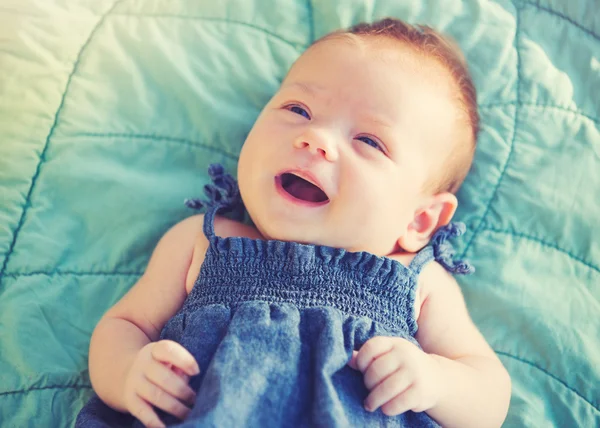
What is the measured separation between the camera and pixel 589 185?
1198 mm

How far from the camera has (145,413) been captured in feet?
2.66

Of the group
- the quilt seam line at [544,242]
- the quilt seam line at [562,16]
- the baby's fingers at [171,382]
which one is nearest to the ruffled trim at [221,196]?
the baby's fingers at [171,382]

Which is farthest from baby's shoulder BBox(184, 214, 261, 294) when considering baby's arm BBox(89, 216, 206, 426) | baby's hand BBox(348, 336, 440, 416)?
baby's hand BBox(348, 336, 440, 416)

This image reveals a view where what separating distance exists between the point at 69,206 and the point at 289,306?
48 centimetres

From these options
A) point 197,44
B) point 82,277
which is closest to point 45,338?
point 82,277

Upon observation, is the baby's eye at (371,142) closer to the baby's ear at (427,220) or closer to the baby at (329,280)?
the baby at (329,280)

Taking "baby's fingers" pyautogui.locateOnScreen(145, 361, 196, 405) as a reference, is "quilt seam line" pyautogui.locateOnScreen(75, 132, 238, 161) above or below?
above

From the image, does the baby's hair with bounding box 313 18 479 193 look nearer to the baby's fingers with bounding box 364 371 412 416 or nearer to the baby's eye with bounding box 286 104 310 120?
the baby's eye with bounding box 286 104 310 120

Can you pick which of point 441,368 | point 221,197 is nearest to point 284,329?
point 441,368

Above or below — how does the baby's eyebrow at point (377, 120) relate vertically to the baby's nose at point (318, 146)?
above

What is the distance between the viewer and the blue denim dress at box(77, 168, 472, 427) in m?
0.77

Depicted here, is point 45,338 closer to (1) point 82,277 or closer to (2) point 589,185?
(1) point 82,277

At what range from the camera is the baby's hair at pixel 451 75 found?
1.06m

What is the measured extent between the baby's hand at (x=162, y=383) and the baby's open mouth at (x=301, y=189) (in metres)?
0.32
